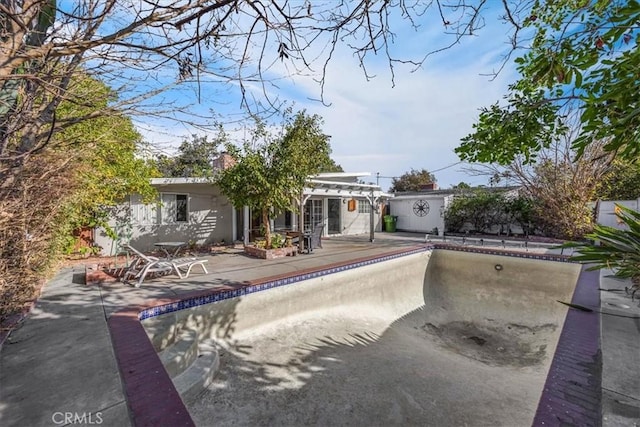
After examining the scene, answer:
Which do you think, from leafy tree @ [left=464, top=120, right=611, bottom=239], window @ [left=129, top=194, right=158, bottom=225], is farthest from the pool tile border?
leafy tree @ [left=464, top=120, right=611, bottom=239]

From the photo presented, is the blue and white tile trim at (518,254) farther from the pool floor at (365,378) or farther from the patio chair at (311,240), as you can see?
the patio chair at (311,240)

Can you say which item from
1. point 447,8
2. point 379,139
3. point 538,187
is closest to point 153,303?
point 447,8

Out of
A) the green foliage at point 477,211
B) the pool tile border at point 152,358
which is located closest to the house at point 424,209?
the green foliage at point 477,211

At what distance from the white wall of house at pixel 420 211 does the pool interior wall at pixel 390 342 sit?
8529mm

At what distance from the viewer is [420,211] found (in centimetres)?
2006

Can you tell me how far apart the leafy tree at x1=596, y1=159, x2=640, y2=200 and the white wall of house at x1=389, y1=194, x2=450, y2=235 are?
7186mm

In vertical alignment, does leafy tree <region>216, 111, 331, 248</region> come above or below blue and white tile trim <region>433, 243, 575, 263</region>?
above

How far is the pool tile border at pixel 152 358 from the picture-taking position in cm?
230

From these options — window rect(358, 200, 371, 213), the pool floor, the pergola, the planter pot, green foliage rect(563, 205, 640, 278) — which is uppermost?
the pergola

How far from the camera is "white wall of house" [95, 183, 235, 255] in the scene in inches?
429

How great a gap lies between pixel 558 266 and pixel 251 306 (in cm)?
906

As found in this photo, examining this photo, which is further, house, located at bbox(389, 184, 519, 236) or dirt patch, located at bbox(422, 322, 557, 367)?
house, located at bbox(389, 184, 519, 236)

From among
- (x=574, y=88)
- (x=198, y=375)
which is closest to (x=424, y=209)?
(x=574, y=88)

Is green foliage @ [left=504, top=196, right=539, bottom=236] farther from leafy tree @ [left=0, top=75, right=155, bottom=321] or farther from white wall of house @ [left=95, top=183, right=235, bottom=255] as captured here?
leafy tree @ [left=0, top=75, right=155, bottom=321]
